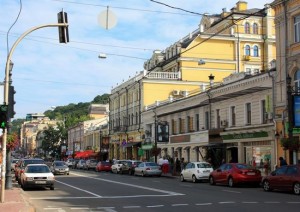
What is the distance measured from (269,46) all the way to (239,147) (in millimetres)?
27475

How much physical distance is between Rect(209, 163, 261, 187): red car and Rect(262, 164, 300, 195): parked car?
108 inches

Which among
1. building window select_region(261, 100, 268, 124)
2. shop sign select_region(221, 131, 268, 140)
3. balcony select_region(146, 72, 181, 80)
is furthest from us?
balcony select_region(146, 72, 181, 80)

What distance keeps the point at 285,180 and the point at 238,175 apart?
15.3 feet

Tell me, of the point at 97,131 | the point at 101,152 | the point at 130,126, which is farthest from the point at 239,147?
the point at 97,131

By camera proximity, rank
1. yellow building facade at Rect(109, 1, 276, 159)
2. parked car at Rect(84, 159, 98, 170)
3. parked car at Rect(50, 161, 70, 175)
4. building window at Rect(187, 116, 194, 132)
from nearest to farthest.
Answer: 1. parked car at Rect(50, 161, 70, 175)
2. building window at Rect(187, 116, 194, 132)
3. yellow building facade at Rect(109, 1, 276, 159)
4. parked car at Rect(84, 159, 98, 170)

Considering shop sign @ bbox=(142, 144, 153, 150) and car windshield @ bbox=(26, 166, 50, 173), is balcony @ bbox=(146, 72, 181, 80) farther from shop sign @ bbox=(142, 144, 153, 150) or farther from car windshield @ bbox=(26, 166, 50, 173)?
car windshield @ bbox=(26, 166, 50, 173)

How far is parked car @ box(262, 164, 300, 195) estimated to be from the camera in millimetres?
22500

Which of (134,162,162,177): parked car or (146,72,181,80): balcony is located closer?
(134,162,162,177): parked car

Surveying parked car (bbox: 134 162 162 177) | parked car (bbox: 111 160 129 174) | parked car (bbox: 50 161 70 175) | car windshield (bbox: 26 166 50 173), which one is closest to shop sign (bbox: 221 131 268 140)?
parked car (bbox: 134 162 162 177)

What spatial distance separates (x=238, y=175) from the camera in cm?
2767

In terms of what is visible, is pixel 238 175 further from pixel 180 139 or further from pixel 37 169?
pixel 180 139

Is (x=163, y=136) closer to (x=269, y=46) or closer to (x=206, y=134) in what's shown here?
(x=206, y=134)

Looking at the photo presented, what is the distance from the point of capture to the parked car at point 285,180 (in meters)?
22.5

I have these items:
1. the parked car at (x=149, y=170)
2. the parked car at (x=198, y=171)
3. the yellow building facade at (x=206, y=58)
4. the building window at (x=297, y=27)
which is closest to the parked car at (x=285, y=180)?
the parked car at (x=198, y=171)
